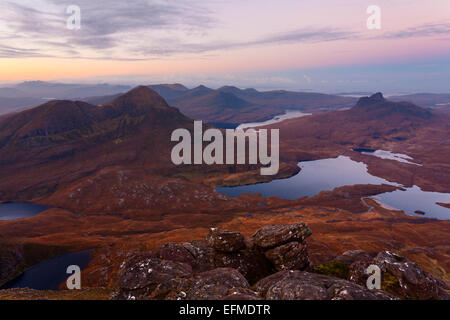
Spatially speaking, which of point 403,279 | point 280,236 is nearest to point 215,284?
point 280,236

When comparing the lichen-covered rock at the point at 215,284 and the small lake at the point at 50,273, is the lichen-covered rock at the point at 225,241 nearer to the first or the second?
the lichen-covered rock at the point at 215,284

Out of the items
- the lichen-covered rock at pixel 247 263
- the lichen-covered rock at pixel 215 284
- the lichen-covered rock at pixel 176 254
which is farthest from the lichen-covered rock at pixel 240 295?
the lichen-covered rock at pixel 176 254

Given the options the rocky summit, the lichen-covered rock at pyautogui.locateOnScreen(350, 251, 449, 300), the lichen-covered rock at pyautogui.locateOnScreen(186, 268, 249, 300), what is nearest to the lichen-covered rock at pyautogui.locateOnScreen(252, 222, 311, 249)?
the rocky summit

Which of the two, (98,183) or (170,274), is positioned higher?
(170,274)

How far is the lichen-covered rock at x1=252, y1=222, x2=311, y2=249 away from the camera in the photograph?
3139 cm

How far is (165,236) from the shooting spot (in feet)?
354

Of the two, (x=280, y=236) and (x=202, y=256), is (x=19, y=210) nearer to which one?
(x=202, y=256)

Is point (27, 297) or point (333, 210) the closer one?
point (27, 297)

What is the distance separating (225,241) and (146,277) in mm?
12205

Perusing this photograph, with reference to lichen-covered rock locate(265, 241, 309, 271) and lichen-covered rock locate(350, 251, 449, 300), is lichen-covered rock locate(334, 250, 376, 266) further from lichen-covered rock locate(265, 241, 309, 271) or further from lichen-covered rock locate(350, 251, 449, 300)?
lichen-covered rock locate(350, 251, 449, 300)
